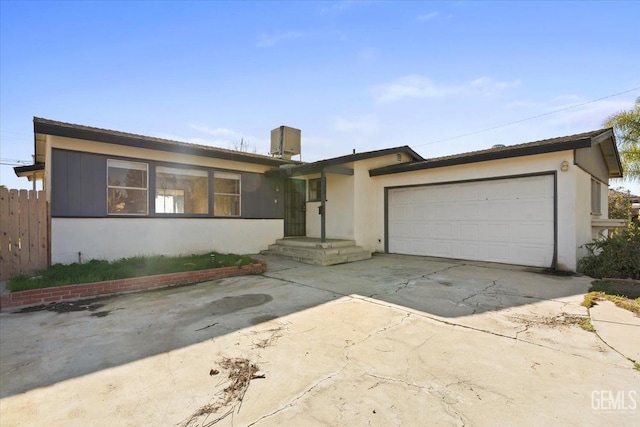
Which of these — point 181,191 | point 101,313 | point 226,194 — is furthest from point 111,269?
point 226,194

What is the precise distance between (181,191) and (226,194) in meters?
1.31

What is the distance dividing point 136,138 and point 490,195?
363 inches

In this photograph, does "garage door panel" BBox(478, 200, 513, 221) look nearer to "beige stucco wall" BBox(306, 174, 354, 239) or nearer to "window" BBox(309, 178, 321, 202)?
"beige stucco wall" BBox(306, 174, 354, 239)

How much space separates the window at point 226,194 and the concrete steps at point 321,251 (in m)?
1.89

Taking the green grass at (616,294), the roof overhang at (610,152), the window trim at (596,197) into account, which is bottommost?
the green grass at (616,294)

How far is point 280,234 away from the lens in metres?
10.5

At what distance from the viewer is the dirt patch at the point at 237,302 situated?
442cm

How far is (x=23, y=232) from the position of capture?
6012 millimetres

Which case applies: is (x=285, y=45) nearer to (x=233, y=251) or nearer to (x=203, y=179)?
(x=203, y=179)

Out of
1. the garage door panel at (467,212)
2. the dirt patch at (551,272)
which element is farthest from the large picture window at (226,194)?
the dirt patch at (551,272)

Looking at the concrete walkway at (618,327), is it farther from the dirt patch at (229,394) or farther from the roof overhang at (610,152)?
the roof overhang at (610,152)

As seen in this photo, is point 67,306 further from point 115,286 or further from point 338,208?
point 338,208

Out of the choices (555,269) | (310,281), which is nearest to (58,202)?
(310,281)

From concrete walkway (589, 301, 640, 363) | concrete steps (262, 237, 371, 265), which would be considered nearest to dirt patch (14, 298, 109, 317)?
concrete steps (262, 237, 371, 265)
